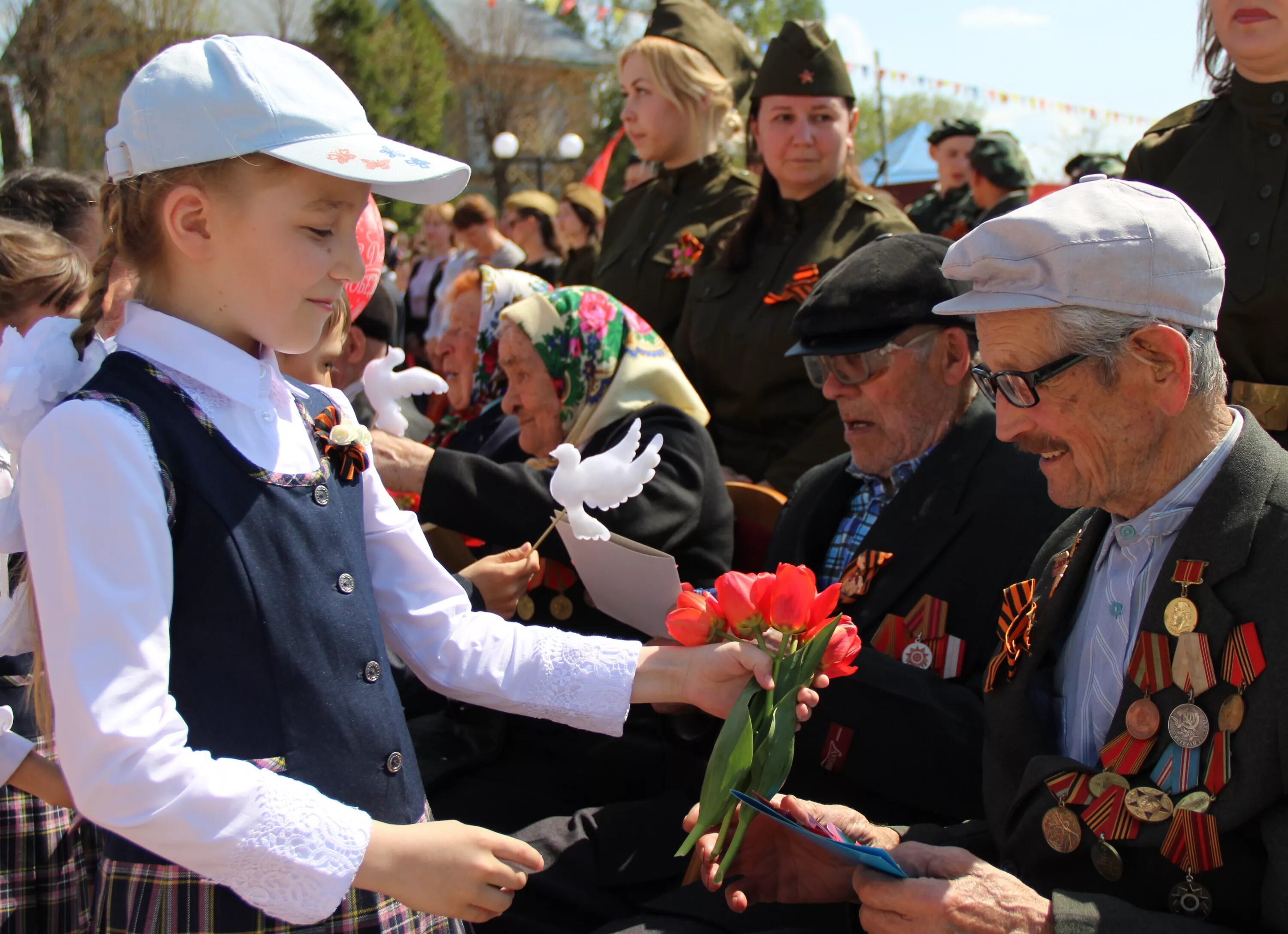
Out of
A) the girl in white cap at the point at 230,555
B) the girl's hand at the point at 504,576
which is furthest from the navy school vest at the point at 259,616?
the girl's hand at the point at 504,576

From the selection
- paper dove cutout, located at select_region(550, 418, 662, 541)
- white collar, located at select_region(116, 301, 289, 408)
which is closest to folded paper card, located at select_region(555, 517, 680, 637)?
paper dove cutout, located at select_region(550, 418, 662, 541)

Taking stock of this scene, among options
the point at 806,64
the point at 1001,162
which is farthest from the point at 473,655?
the point at 1001,162

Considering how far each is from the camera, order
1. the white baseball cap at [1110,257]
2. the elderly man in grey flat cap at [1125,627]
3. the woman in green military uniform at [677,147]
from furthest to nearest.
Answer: the woman in green military uniform at [677,147], the white baseball cap at [1110,257], the elderly man in grey flat cap at [1125,627]

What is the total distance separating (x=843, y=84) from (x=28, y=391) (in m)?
3.45

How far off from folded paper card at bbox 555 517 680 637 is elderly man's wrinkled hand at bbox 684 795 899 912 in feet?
1.55

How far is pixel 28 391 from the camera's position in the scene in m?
1.49

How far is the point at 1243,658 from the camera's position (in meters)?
1.63

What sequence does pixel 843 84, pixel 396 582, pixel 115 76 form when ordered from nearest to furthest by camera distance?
pixel 396 582 → pixel 843 84 → pixel 115 76

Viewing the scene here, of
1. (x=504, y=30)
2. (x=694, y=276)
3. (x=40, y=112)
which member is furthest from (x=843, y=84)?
(x=504, y=30)

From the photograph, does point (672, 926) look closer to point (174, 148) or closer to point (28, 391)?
point (28, 391)

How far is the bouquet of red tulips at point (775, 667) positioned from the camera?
174 centimetres

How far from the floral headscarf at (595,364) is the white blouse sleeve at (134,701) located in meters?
2.07

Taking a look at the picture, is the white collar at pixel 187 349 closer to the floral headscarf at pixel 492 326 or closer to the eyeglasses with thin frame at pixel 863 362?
the eyeglasses with thin frame at pixel 863 362

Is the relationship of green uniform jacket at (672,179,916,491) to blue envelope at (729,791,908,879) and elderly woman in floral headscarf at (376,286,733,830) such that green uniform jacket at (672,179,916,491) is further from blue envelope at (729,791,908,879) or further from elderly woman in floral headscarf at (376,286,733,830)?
blue envelope at (729,791,908,879)
